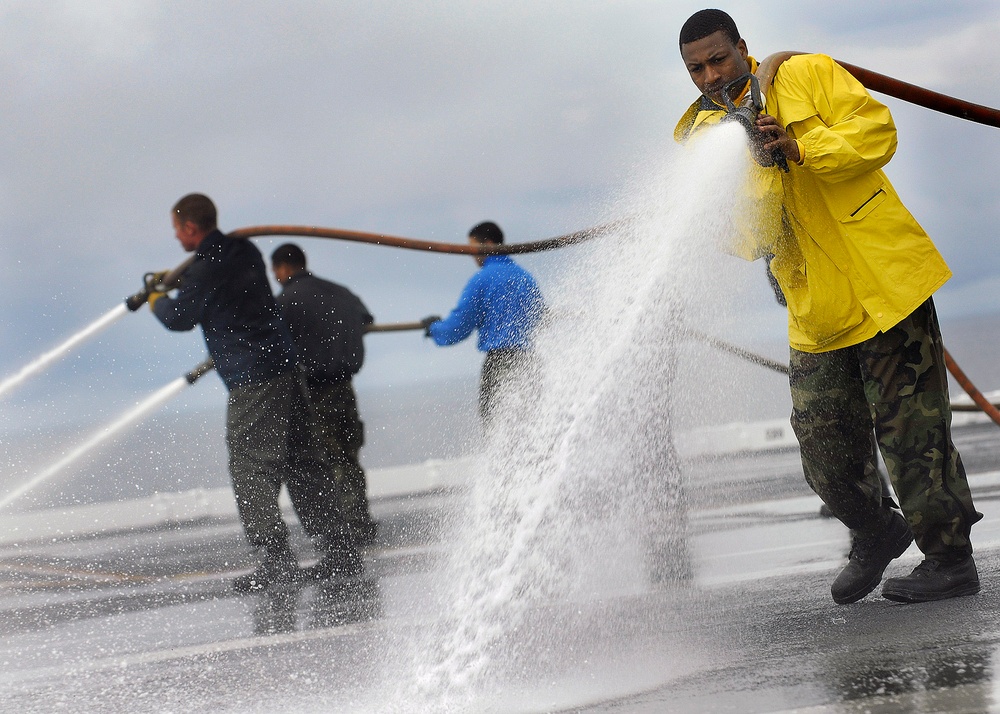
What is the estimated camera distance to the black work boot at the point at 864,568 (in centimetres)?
292

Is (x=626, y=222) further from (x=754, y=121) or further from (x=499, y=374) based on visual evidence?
(x=499, y=374)

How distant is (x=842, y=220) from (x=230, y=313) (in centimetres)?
271

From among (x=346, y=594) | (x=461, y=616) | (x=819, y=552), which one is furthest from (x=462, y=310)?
(x=461, y=616)

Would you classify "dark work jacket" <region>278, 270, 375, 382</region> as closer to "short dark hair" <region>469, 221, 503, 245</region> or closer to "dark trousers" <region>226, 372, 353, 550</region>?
"dark trousers" <region>226, 372, 353, 550</region>

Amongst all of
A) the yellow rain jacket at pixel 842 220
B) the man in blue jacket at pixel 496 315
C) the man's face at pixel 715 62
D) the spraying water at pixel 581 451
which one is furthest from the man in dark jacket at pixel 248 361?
the man's face at pixel 715 62

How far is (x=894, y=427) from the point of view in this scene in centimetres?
271

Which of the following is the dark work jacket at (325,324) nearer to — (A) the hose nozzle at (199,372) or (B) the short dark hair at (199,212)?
(A) the hose nozzle at (199,372)

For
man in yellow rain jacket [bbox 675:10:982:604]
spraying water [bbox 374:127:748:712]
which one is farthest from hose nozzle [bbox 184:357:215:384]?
man in yellow rain jacket [bbox 675:10:982:604]

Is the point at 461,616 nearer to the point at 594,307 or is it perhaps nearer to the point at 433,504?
the point at 594,307

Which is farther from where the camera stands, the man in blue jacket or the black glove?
the black glove

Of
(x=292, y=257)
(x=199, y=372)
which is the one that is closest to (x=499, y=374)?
(x=199, y=372)

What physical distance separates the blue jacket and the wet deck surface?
3.13 feet

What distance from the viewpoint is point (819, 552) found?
385 centimetres

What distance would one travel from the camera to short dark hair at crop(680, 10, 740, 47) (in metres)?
2.73
